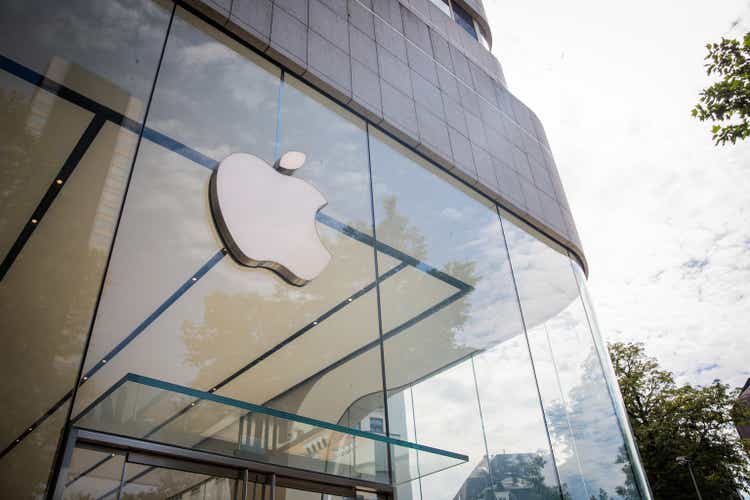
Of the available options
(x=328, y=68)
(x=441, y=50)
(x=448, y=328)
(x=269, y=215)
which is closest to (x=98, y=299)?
(x=269, y=215)

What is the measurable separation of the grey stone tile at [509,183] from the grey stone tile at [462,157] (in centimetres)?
69

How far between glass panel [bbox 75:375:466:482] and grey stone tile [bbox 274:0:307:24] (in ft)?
16.0

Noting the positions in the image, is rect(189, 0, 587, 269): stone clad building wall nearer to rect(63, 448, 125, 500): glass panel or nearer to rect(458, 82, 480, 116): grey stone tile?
rect(458, 82, 480, 116): grey stone tile

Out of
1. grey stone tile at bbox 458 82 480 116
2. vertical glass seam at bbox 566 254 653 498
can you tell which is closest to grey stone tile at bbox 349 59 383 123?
grey stone tile at bbox 458 82 480 116

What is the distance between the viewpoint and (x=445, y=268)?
22.9ft

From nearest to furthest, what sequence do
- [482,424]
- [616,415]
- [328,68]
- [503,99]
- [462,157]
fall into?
[482,424] < [328,68] < [462,157] < [616,415] < [503,99]

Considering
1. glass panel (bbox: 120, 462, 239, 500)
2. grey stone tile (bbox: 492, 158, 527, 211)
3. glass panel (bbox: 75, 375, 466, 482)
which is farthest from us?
grey stone tile (bbox: 492, 158, 527, 211)

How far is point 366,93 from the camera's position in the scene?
721 centimetres

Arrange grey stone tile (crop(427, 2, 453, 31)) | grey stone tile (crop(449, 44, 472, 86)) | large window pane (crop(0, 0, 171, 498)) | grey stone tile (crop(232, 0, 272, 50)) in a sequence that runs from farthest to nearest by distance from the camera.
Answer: grey stone tile (crop(427, 2, 453, 31)), grey stone tile (crop(449, 44, 472, 86)), grey stone tile (crop(232, 0, 272, 50)), large window pane (crop(0, 0, 171, 498))

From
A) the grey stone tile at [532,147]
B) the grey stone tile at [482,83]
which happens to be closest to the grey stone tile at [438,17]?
the grey stone tile at [482,83]

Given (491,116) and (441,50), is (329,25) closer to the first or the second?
(441,50)

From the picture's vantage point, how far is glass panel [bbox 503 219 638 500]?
7.11 m

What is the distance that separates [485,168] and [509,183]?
26.0 inches

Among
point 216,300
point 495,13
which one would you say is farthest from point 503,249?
point 495,13
